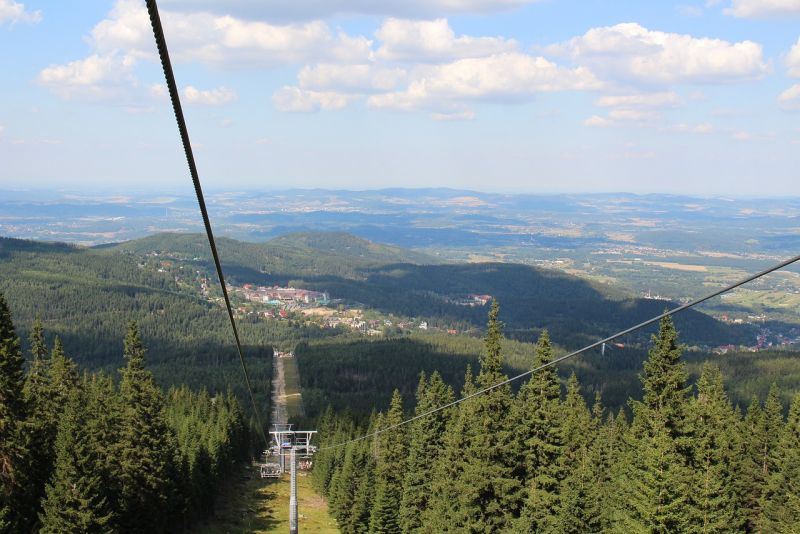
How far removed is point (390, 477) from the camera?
2087 inches

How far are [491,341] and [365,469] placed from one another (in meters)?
30.5

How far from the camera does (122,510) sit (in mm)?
38062

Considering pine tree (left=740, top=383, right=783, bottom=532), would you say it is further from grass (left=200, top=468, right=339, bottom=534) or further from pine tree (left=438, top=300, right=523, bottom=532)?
grass (left=200, top=468, right=339, bottom=534)

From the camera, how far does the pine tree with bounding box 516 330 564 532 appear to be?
103 ft

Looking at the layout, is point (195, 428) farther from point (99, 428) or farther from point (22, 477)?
point (22, 477)

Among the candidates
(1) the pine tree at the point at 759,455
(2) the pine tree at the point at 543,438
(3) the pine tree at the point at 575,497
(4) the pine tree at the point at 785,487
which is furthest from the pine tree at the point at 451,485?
(1) the pine tree at the point at 759,455

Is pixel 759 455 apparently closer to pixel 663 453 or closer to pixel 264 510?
pixel 663 453

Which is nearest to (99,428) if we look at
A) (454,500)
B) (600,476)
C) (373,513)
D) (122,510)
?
(122,510)

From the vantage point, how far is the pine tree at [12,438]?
32312 mm

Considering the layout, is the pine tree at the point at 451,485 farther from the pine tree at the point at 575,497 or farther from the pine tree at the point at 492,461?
the pine tree at the point at 575,497

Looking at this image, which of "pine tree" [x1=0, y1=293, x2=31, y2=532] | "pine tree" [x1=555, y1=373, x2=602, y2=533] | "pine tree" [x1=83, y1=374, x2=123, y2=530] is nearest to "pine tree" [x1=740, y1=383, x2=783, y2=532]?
"pine tree" [x1=555, y1=373, x2=602, y2=533]

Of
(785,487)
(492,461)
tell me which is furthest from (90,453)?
(785,487)

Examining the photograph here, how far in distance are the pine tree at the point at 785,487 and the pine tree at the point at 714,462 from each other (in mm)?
1642

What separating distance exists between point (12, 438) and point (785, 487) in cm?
4266
